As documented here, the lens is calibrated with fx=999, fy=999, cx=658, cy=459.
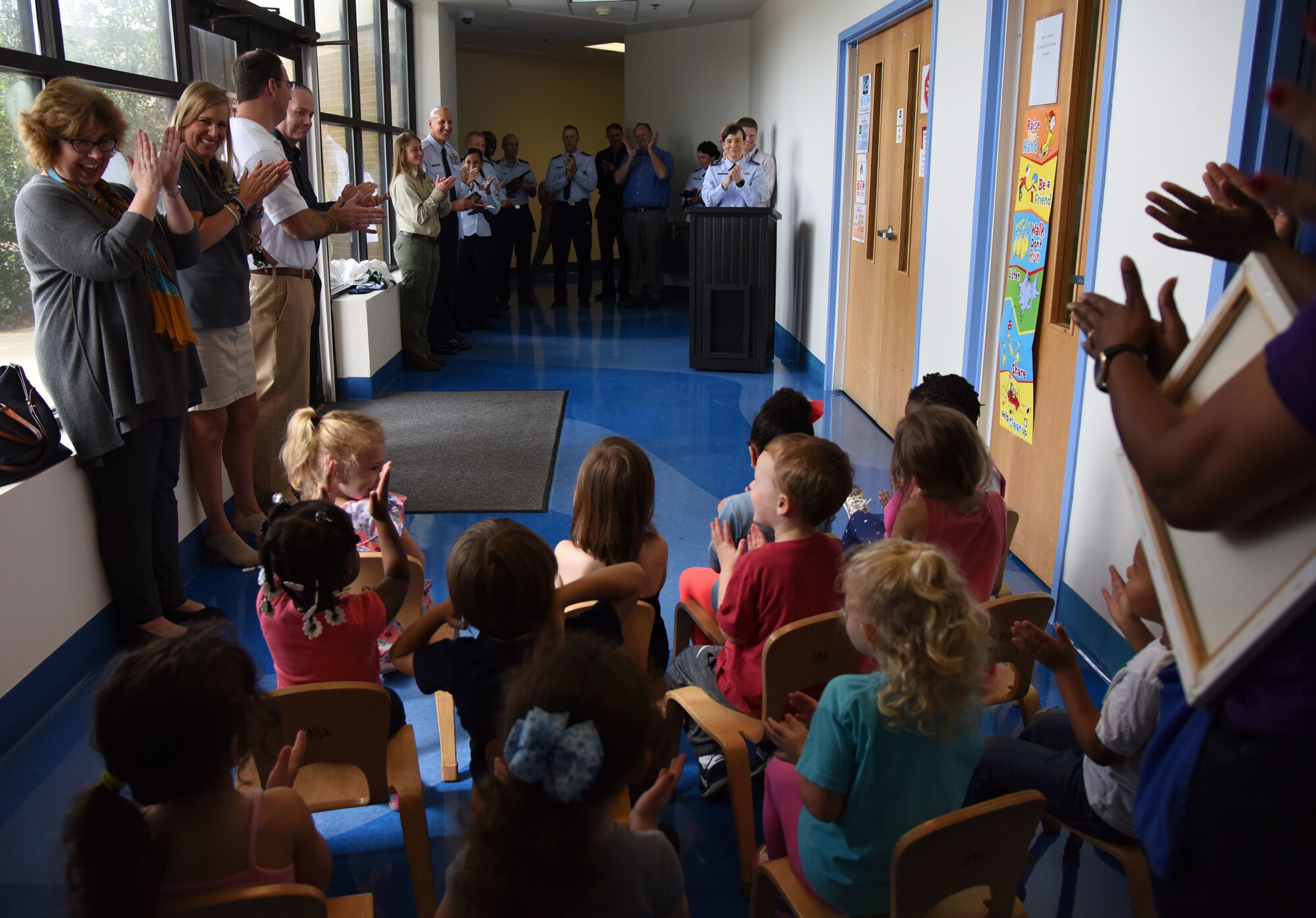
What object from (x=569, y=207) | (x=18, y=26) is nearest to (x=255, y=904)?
(x=18, y=26)

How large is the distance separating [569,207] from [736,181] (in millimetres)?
3230

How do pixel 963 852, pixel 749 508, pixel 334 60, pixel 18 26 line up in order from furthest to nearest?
1. pixel 334 60
2. pixel 18 26
3. pixel 749 508
4. pixel 963 852

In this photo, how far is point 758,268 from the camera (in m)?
6.56

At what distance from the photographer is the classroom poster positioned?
3230 mm

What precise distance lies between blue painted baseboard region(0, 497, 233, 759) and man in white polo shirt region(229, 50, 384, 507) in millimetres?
948

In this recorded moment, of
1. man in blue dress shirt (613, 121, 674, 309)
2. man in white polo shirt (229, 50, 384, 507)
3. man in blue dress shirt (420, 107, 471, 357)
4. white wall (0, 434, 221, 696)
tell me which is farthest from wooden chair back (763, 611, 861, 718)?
man in blue dress shirt (613, 121, 674, 309)

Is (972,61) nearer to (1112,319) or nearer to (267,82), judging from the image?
(267,82)

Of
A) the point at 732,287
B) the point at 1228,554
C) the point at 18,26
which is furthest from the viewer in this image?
the point at 732,287

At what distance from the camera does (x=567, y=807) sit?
1084 mm

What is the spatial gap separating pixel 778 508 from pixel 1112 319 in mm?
973

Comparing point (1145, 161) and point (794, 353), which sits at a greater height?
point (1145, 161)

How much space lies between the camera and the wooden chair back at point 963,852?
126cm

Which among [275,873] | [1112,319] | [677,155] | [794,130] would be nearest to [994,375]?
[1112,319]

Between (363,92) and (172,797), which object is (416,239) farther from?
(172,797)
